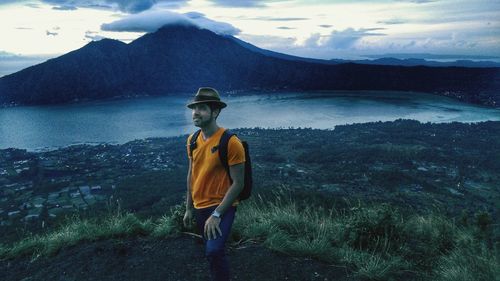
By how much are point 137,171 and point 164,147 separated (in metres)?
11.7

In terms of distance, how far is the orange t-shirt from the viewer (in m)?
3.02

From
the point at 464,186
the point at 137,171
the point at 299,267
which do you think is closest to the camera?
the point at 299,267

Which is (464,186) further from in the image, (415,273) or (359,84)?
(359,84)

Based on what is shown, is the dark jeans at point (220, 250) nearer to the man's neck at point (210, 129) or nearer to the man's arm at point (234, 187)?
the man's arm at point (234, 187)

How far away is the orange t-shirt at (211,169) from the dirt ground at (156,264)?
123cm

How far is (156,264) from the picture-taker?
172 inches

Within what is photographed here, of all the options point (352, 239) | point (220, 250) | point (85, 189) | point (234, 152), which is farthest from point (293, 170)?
point (234, 152)

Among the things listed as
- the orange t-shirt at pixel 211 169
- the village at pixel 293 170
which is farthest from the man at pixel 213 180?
the village at pixel 293 170

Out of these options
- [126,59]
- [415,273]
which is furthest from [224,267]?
[126,59]

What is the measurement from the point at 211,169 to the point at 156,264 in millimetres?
1863

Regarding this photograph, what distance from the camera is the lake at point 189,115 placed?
77875 mm

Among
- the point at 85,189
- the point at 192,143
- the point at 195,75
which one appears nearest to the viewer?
the point at 192,143

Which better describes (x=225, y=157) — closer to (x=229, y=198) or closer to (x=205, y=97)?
(x=229, y=198)

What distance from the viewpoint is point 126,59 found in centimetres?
16788
